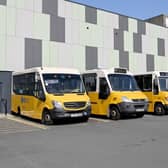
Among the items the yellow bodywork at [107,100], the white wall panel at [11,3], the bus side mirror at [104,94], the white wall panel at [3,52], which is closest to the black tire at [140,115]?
the yellow bodywork at [107,100]

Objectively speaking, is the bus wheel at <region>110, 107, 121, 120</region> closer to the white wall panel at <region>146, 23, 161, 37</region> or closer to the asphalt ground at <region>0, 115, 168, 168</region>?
the asphalt ground at <region>0, 115, 168, 168</region>

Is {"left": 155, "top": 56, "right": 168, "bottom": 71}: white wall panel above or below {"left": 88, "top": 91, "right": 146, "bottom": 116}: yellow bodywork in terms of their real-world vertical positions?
above

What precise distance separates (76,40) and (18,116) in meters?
7.70

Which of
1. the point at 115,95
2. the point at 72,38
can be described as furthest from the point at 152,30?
the point at 115,95

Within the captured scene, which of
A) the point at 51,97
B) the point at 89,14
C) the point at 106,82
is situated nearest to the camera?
the point at 51,97

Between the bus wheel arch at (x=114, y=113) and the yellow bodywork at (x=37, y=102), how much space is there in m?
1.96

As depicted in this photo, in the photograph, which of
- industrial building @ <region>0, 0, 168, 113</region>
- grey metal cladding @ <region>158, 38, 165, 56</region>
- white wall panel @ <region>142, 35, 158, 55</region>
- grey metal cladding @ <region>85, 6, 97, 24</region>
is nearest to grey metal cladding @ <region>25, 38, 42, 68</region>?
industrial building @ <region>0, 0, 168, 113</region>

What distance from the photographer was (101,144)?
9359 mm

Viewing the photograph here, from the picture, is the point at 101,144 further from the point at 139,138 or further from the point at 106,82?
the point at 106,82

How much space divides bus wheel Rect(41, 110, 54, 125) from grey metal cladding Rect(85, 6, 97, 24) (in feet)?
37.7

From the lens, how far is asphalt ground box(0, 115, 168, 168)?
709 cm

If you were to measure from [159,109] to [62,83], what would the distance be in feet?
22.3

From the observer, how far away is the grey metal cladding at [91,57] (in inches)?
958

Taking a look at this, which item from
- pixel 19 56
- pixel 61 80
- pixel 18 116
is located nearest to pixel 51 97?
pixel 61 80
